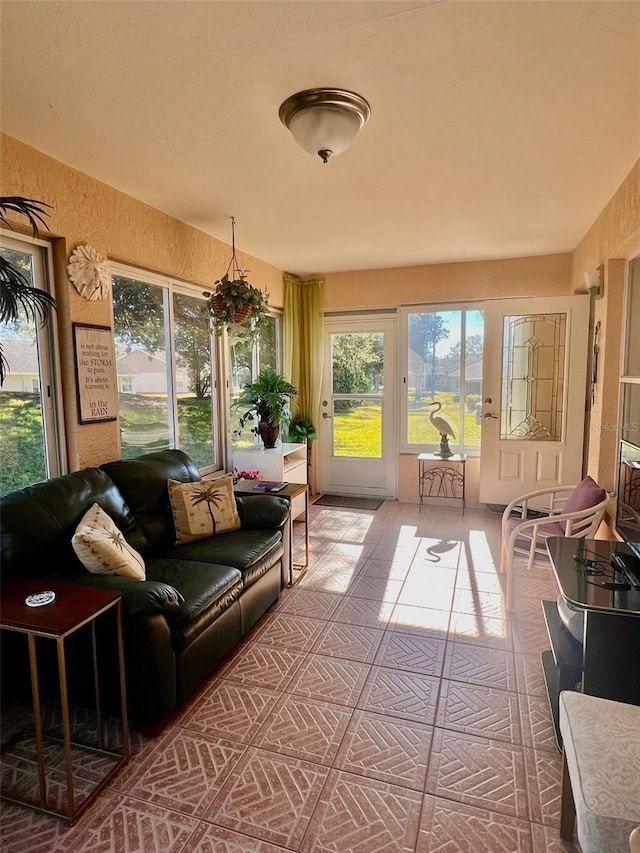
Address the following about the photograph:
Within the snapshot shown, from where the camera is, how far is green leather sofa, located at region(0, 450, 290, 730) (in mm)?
1829

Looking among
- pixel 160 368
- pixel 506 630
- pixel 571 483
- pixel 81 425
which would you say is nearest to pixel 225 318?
pixel 160 368

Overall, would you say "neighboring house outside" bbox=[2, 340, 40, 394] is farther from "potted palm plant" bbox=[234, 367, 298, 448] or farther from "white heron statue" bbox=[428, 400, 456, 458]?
"white heron statue" bbox=[428, 400, 456, 458]

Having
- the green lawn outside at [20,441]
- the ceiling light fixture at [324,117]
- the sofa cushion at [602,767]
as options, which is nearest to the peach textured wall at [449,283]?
the ceiling light fixture at [324,117]

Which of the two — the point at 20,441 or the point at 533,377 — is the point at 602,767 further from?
the point at 533,377

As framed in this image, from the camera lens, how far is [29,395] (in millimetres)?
2432

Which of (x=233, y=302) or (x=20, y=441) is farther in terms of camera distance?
(x=233, y=302)

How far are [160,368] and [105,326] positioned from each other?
0.64m

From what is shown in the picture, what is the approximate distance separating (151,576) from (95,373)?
4.01 feet

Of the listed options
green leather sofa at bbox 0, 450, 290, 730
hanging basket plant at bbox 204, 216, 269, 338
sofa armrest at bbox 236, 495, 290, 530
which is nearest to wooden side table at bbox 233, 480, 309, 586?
sofa armrest at bbox 236, 495, 290, 530

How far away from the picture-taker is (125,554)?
209 centimetres

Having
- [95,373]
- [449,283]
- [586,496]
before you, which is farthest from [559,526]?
[95,373]

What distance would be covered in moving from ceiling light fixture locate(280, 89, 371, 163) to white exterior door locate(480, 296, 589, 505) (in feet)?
9.36

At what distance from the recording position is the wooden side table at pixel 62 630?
4.86ft

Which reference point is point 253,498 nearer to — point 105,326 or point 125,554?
point 125,554
